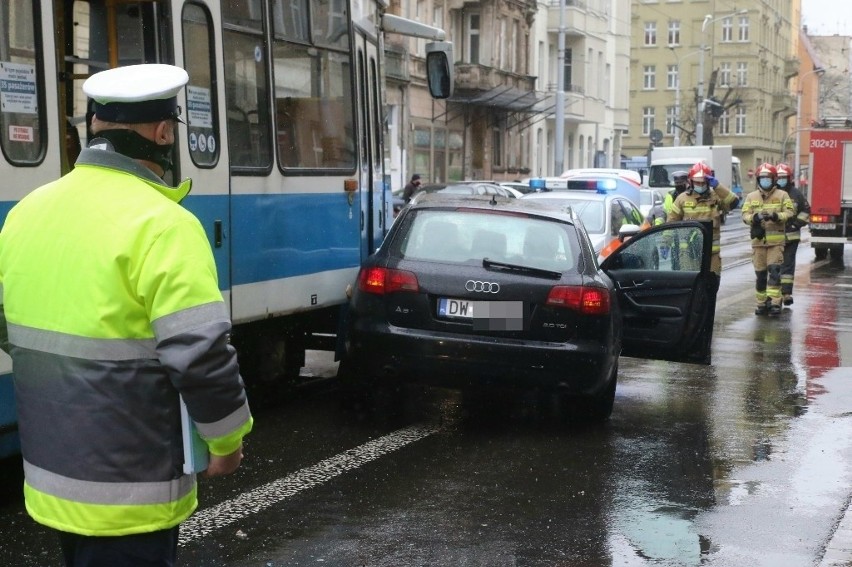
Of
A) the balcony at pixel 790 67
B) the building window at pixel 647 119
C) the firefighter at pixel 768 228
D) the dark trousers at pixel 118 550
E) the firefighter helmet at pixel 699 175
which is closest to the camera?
the dark trousers at pixel 118 550

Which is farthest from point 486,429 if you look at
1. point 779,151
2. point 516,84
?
point 779,151

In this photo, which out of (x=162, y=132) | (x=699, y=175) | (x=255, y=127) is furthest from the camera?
(x=699, y=175)

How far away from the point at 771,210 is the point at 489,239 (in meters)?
8.84

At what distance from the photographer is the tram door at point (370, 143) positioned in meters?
10.0

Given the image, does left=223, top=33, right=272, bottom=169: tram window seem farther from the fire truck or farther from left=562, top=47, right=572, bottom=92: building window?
left=562, top=47, right=572, bottom=92: building window

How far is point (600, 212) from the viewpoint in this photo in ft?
55.3

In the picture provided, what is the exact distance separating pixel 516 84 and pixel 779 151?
65513 millimetres

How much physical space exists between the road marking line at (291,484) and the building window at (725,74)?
9663 centimetres

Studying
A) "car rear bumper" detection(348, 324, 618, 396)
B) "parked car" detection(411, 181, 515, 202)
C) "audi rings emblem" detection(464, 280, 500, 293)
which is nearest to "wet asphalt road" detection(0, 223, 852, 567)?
"car rear bumper" detection(348, 324, 618, 396)

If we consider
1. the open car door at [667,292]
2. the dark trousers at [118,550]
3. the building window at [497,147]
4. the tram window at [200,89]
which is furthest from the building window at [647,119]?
the dark trousers at [118,550]

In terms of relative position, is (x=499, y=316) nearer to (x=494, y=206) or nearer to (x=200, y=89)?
(x=494, y=206)

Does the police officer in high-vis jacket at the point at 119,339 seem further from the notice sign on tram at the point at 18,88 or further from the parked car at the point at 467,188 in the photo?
the parked car at the point at 467,188

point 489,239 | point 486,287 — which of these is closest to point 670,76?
point 489,239

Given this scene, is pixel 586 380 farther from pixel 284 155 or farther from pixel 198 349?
pixel 198 349
